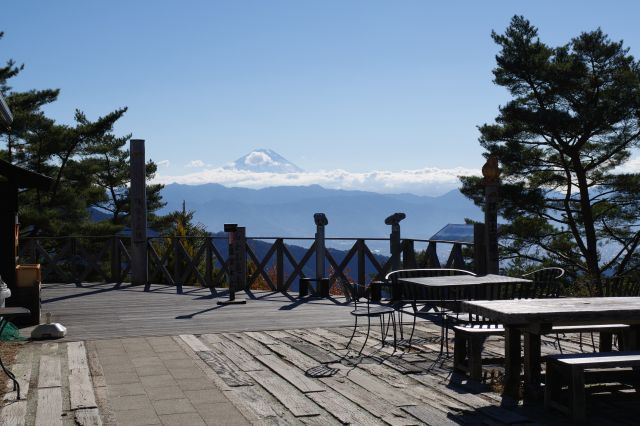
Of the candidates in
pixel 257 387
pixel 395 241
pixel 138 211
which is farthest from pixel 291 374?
pixel 138 211

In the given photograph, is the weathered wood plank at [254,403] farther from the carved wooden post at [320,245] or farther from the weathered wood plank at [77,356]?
the carved wooden post at [320,245]

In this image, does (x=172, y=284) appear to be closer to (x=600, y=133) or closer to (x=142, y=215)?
(x=142, y=215)

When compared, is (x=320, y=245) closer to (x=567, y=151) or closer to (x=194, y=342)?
(x=194, y=342)

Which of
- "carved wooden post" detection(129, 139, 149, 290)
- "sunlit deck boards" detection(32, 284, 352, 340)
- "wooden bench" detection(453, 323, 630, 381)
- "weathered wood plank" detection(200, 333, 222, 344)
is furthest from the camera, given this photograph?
"carved wooden post" detection(129, 139, 149, 290)

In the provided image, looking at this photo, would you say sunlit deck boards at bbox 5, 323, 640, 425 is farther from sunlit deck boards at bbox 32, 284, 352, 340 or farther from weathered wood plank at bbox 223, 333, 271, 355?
sunlit deck boards at bbox 32, 284, 352, 340

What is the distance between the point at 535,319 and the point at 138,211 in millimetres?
9623

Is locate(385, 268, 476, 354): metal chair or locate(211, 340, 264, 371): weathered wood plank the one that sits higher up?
locate(385, 268, 476, 354): metal chair

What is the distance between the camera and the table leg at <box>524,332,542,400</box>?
489 centimetres

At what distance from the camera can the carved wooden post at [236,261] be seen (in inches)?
428

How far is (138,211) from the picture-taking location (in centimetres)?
1328

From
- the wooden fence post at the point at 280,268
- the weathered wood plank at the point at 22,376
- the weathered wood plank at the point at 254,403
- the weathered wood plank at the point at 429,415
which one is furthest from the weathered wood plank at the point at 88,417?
the wooden fence post at the point at 280,268

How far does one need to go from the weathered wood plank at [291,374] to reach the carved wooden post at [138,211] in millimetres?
7341

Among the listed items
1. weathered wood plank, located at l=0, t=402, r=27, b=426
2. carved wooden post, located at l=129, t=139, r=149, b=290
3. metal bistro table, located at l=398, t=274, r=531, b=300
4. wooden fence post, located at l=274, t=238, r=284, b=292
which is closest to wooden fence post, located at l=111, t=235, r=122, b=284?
carved wooden post, located at l=129, t=139, r=149, b=290

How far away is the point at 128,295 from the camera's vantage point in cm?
1193
